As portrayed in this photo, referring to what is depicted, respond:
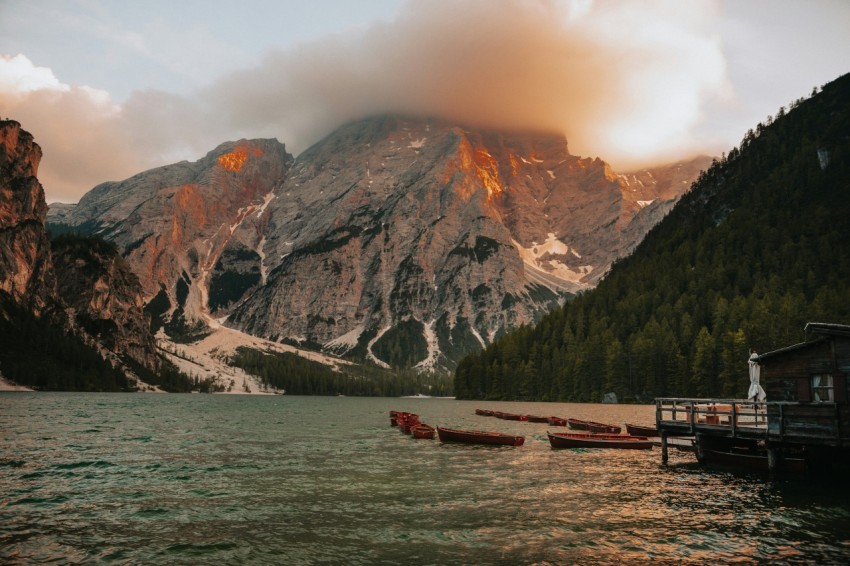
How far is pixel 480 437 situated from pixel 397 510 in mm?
35390

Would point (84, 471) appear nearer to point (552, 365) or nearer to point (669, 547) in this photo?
point (669, 547)

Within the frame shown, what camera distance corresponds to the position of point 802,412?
37.9m

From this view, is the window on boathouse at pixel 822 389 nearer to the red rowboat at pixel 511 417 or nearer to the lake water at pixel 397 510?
the lake water at pixel 397 510

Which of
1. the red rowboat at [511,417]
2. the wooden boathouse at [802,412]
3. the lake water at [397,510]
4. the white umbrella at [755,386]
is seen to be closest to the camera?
the lake water at [397,510]

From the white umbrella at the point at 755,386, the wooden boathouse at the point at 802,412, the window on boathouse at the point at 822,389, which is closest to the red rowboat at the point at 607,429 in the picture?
the wooden boathouse at the point at 802,412

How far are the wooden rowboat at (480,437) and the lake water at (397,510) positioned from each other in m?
8.01

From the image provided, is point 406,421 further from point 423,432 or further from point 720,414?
point 720,414

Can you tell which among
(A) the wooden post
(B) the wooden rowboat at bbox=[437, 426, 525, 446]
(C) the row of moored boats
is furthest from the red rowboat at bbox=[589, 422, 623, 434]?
(A) the wooden post

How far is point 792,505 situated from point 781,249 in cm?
19179

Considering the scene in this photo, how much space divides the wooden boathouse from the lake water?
97.8 inches

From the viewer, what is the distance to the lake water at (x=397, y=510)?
2283cm

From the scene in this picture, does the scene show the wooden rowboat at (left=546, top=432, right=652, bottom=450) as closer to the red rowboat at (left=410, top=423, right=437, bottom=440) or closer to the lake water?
the lake water

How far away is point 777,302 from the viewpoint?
155250 mm

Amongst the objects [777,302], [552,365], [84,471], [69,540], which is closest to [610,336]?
[552,365]
